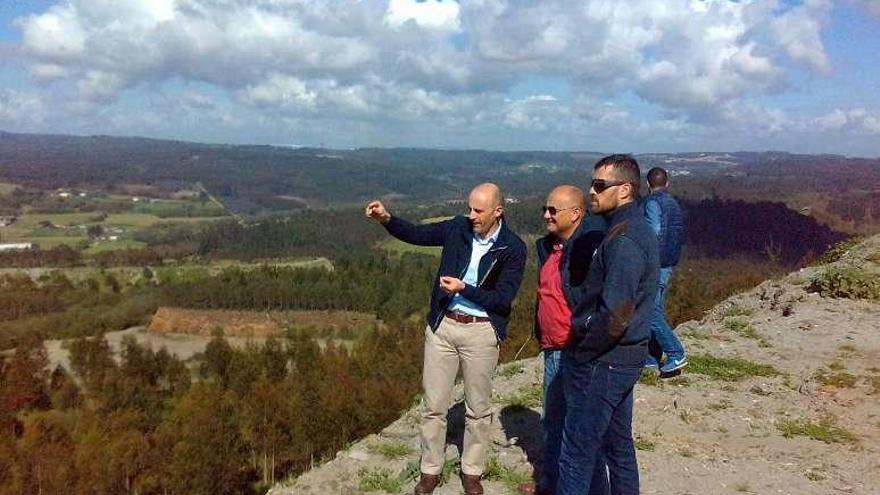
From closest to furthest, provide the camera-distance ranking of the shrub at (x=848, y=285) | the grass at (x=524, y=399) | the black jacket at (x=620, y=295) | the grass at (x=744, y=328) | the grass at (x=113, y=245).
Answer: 1. the black jacket at (x=620, y=295)
2. the grass at (x=524, y=399)
3. the grass at (x=744, y=328)
4. the shrub at (x=848, y=285)
5. the grass at (x=113, y=245)

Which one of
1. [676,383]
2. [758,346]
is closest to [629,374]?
[676,383]

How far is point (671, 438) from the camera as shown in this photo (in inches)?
272

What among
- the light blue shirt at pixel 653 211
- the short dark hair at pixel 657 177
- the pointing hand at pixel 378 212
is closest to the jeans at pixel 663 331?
the light blue shirt at pixel 653 211

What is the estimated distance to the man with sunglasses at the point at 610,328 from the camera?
3.87 metres

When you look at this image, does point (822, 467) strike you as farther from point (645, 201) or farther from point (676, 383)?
point (645, 201)

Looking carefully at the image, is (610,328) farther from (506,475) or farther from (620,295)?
(506,475)

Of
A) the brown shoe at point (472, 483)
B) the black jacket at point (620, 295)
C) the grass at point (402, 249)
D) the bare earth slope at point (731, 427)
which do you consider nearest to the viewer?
the black jacket at point (620, 295)

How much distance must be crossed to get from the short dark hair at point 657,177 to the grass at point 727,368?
10.7 ft

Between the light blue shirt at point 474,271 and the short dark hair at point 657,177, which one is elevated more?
the short dark hair at point 657,177

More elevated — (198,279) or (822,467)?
(822,467)

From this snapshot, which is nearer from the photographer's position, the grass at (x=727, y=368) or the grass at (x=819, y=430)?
the grass at (x=819, y=430)

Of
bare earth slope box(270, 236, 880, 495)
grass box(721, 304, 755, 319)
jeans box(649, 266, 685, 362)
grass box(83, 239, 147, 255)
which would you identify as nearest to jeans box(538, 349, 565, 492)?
bare earth slope box(270, 236, 880, 495)

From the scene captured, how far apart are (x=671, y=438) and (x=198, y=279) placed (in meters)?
89.6

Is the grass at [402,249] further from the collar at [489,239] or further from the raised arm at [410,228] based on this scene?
the collar at [489,239]
